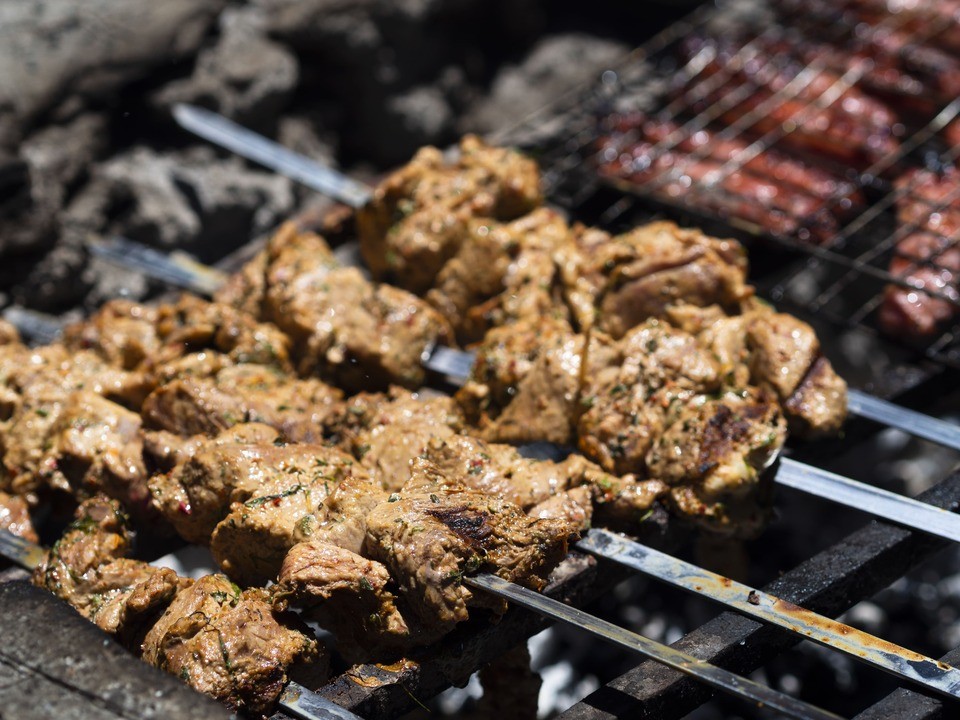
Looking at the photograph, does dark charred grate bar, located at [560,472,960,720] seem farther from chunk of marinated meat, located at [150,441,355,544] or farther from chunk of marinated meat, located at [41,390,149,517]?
chunk of marinated meat, located at [41,390,149,517]

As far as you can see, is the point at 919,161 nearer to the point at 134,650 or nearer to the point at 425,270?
the point at 425,270

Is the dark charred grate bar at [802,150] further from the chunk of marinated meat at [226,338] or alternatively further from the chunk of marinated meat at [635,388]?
the chunk of marinated meat at [226,338]

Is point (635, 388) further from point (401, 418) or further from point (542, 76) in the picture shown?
point (542, 76)

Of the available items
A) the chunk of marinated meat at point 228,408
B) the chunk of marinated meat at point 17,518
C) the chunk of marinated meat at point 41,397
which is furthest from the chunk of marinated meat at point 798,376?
the chunk of marinated meat at point 17,518

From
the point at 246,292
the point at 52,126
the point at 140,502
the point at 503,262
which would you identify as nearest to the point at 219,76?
the point at 52,126

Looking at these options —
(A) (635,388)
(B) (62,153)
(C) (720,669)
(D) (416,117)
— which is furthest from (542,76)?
(C) (720,669)

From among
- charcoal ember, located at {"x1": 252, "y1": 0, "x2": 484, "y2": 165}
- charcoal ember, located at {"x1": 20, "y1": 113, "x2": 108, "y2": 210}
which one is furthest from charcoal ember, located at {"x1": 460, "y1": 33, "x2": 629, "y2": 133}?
charcoal ember, located at {"x1": 20, "y1": 113, "x2": 108, "y2": 210}
